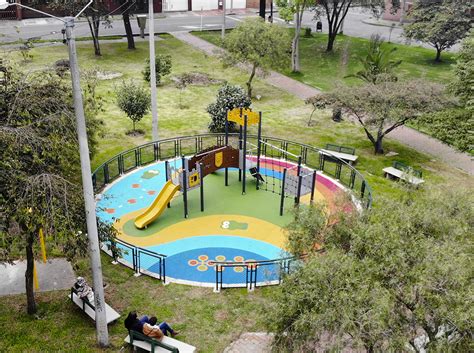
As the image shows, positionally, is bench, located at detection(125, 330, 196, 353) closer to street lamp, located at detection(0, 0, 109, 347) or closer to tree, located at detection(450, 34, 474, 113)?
street lamp, located at detection(0, 0, 109, 347)

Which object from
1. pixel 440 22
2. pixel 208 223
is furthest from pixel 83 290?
pixel 440 22

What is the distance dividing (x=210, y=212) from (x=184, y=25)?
38.8 m

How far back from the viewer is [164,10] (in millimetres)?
60688

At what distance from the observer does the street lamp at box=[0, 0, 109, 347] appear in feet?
32.2

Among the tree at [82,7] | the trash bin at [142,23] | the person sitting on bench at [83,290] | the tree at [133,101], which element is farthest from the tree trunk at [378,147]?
the trash bin at [142,23]

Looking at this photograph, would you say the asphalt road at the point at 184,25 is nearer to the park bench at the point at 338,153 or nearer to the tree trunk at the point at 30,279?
the park bench at the point at 338,153

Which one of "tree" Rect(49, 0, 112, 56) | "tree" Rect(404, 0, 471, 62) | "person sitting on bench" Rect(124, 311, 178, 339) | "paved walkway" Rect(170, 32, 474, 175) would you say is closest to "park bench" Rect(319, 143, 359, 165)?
"paved walkway" Rect(170, 32, 474, 175)

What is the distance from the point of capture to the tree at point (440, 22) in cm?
3843

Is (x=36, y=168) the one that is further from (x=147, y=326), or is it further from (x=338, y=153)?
(x=338, y=153)

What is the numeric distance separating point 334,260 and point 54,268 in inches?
377

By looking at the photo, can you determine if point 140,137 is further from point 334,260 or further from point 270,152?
point 334,260

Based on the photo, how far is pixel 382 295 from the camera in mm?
8367

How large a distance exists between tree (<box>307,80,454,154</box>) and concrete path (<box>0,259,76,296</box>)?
45.7 ft

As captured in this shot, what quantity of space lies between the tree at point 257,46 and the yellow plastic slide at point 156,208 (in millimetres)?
14290
